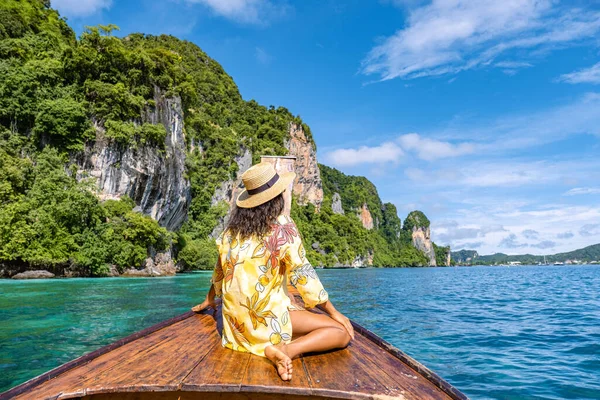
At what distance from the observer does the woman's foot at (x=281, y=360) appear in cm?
203

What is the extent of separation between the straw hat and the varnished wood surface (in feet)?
3.19

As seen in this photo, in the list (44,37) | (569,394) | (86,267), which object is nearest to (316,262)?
(86,267)

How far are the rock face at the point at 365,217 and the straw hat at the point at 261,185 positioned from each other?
369 feet

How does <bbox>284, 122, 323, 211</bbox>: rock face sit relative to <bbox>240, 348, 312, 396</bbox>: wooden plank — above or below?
above

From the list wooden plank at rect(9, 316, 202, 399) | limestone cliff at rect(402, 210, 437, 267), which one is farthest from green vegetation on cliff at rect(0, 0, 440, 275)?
limestone cliff at rect(402, 210, 437, 267)

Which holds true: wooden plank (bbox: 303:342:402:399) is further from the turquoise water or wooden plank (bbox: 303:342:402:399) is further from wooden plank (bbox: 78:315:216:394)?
the turquoise water

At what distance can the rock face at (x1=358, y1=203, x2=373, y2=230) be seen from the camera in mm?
115125

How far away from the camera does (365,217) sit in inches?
4638

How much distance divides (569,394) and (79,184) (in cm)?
2921

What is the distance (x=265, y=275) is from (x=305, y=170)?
3153 inches

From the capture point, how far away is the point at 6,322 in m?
7.59

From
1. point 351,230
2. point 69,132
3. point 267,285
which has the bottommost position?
point 267,285

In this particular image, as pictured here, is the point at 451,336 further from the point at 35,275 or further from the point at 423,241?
the point at 423,241

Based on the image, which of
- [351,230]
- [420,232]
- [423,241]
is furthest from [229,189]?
[423,241]
